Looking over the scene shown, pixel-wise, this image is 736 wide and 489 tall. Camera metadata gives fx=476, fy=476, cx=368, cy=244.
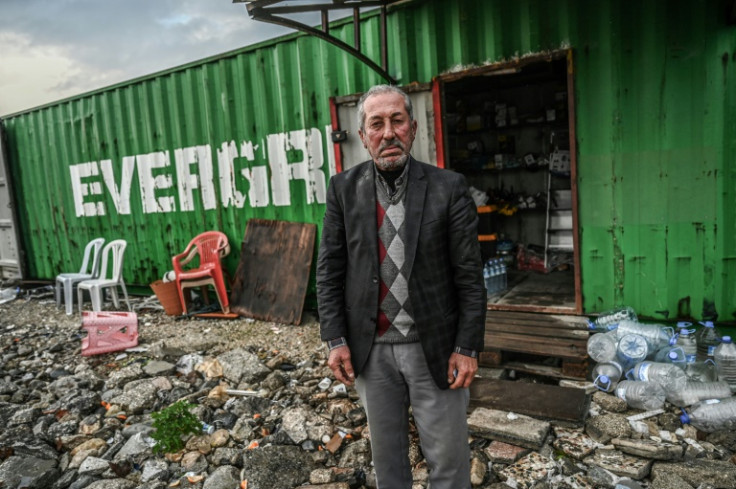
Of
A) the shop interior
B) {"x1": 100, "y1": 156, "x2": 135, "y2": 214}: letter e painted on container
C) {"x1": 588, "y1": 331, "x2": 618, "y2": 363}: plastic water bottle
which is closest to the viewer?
{"x1": 588, "y1": 331, "x2": 618, "y2": 363}: plastic water bottle

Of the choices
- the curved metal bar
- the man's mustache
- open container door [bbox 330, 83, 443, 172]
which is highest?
the curved metal bar

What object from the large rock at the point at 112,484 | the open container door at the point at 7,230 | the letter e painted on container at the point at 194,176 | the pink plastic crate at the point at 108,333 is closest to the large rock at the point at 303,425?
the large rock at the point at 112,484

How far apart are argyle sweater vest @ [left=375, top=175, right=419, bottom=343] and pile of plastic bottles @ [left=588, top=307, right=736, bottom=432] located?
7.25ft

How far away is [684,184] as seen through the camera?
362cm

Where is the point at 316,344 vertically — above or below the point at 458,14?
below

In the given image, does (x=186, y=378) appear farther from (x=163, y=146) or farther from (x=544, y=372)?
(x=163, y=146)

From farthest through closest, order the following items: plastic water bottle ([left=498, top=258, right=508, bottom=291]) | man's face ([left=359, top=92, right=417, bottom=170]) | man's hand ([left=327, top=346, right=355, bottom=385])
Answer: plastic water bottle ([left=498, top=258, right=508, bottom=291]) < man's hand ([left=327, top=346, right=355, bottom=385]) < man's face ([left=359, top=92, right=417, bottom=170])

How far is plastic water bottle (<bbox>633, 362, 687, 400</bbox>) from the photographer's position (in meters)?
3.09

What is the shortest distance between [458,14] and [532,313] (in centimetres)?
280

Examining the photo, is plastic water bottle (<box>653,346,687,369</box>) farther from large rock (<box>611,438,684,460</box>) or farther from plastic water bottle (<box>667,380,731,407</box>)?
large rock (<box>611,438,684,460</box>)

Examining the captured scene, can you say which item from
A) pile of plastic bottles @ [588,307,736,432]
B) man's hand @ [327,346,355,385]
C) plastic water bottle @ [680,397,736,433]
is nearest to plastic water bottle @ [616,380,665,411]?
pile of plastic bottles @ [588,307,736,432]

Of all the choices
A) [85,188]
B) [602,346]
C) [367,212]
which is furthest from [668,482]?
[85,188]

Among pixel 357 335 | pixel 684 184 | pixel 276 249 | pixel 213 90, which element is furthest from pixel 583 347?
pixel 213 90

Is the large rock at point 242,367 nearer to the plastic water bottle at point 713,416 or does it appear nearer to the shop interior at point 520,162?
the plastic water bottle at point 713,416
